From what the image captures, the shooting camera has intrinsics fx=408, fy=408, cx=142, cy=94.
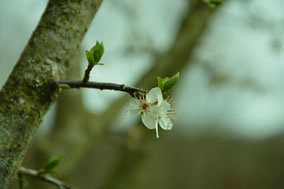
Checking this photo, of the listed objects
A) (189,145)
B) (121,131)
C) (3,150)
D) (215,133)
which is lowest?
(3,150)

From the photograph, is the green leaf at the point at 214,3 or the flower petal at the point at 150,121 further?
the green leaf at the point at 214,3

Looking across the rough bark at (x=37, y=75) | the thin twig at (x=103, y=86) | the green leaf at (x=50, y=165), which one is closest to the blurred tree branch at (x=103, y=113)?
the green leaf at (x=50, y=165)

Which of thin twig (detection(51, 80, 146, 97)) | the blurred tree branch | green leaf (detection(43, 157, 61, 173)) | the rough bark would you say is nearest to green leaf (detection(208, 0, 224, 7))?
the rough bark

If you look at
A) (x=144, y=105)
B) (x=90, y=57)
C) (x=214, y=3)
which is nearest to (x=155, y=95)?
(x=144, y=105)

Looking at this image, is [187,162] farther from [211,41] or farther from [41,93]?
[41,93]

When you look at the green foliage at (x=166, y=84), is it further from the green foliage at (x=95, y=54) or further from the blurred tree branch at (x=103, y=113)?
the blurred tree branch at (x=103, y=113)

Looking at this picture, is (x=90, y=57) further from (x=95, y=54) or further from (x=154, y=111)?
(x=154, y=111)

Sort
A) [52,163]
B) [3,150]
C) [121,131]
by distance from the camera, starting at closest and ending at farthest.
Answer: [3,150]
[52,163]
[121,131]

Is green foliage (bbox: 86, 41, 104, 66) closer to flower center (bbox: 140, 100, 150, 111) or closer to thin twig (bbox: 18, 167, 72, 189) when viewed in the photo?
flower center (bbox: 140, 100, 150, 111)

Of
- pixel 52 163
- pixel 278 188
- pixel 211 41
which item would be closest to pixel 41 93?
pixel 52 163
